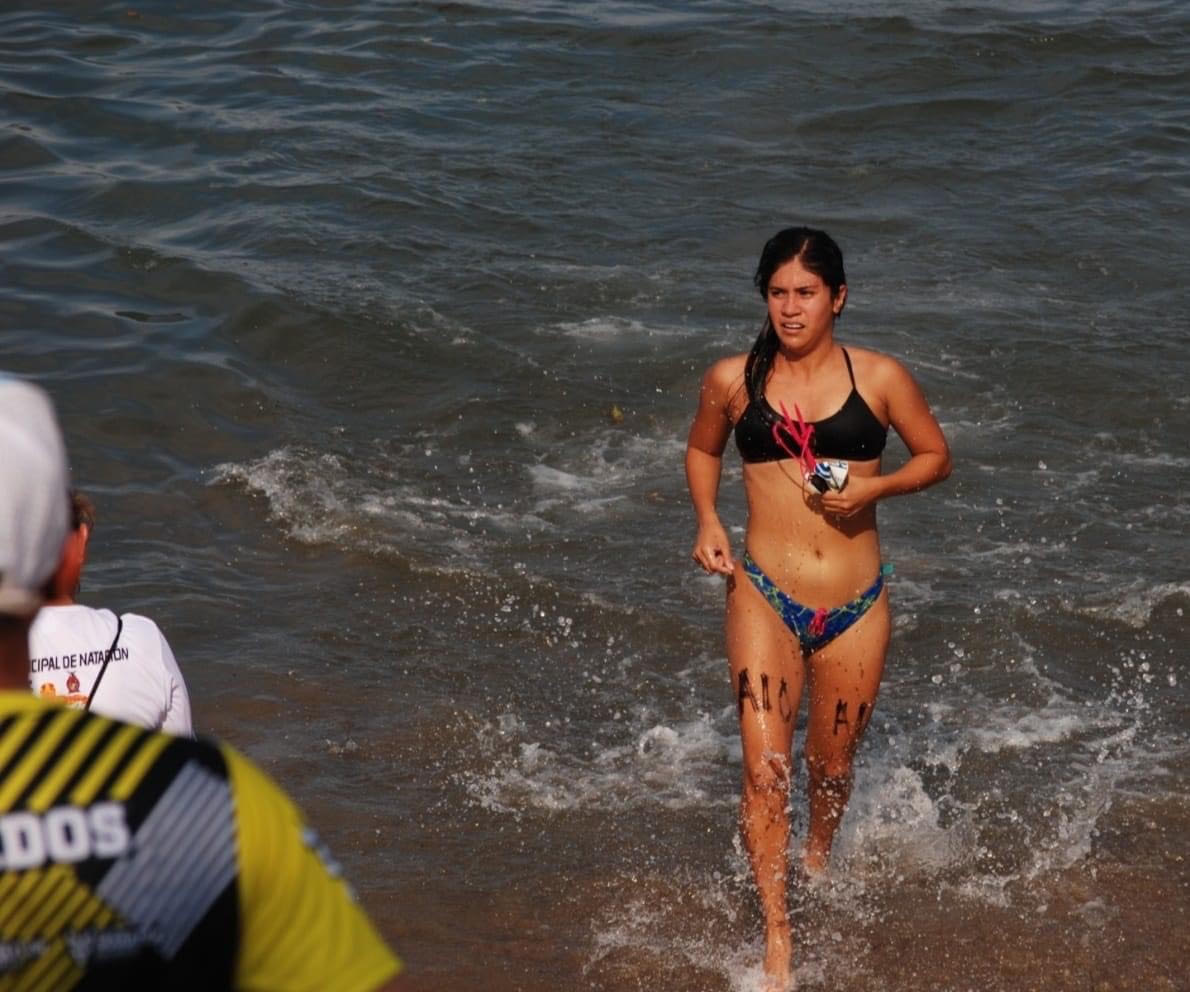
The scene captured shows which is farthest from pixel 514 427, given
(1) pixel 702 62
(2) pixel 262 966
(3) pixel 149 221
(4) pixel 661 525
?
(2) pixel 262 966

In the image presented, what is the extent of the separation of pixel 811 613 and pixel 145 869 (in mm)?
3943

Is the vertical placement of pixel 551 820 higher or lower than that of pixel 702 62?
lower

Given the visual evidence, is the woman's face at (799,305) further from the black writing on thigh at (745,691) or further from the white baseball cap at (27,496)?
the white baseball cap at (27,496)

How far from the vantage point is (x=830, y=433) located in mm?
5477

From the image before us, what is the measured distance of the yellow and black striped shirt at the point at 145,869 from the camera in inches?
67.7

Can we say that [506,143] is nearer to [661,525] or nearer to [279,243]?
[279,243]

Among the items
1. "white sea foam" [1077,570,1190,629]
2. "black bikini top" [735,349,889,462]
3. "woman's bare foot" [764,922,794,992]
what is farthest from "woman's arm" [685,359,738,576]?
"white sea foam" [1077,570,1190,629]

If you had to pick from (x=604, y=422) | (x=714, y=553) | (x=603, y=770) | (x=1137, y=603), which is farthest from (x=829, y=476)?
(x=604, y=422)

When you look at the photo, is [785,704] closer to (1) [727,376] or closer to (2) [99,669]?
(1) [727,376]

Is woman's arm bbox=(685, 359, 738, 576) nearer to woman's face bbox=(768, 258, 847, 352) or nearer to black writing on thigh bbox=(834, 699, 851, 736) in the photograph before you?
woman's face bbox=(768, 258, 847, 352)

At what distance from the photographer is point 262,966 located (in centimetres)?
176

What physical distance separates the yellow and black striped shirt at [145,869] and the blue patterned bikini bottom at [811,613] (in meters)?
3.84

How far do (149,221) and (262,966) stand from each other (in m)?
12.4

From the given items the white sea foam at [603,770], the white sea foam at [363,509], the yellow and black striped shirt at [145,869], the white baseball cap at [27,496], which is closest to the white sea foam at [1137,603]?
the white sea foam at [603,770]
